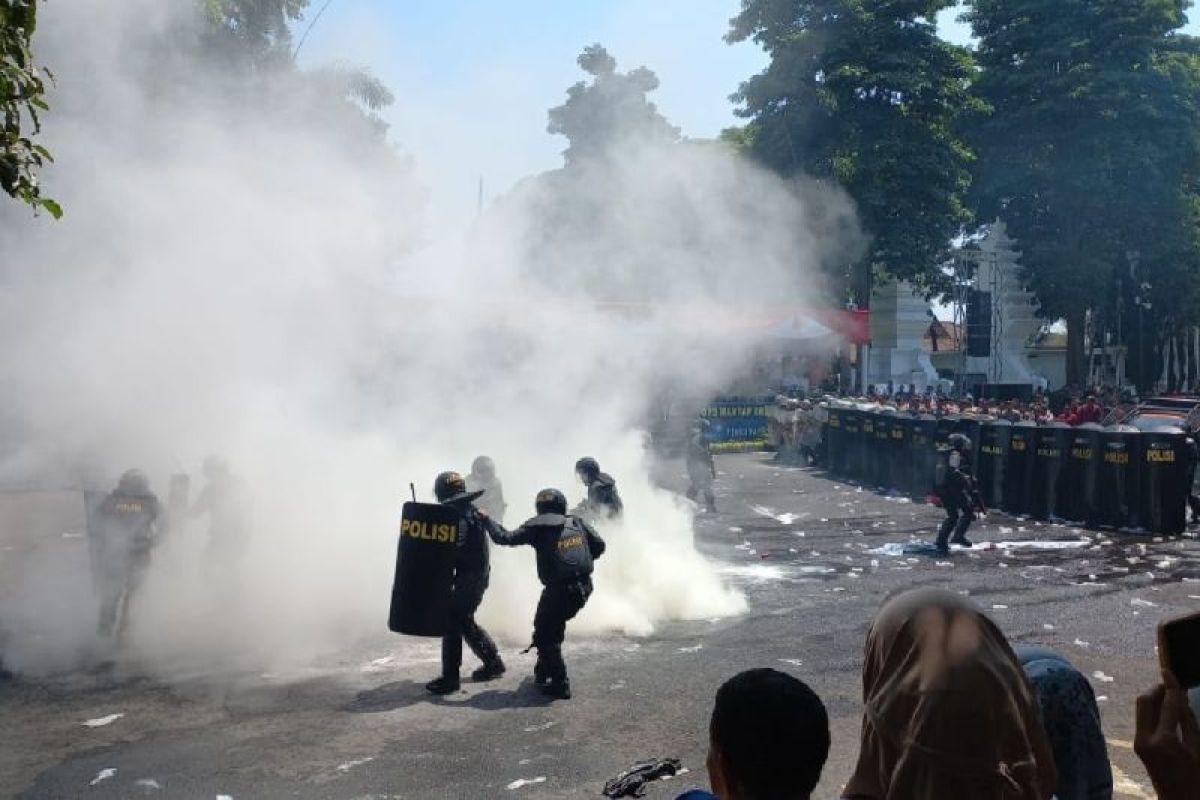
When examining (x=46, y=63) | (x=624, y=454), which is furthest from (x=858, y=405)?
(x=46, y=63)

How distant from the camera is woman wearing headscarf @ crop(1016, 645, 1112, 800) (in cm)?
283

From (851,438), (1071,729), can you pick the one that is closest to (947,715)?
(1071,729)

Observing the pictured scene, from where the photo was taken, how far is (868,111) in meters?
31.0

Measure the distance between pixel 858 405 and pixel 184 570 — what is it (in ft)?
53.0

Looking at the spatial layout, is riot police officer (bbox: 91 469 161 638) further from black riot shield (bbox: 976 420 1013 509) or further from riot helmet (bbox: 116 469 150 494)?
black riot shield (bbox: 976 420 1013 509)

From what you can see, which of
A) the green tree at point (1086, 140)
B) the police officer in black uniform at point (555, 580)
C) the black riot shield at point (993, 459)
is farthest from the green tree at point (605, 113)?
the police officer in black uniform at point (555, 580)

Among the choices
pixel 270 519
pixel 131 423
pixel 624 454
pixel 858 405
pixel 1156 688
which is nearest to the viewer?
pixel 1156 688

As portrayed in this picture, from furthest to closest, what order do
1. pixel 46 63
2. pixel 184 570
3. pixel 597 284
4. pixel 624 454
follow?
1. pixel 597 284
2. pixel 624 454
3. pixel 46 63
4. pixel 184 570

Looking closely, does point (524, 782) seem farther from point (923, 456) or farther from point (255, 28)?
point (923, 456)

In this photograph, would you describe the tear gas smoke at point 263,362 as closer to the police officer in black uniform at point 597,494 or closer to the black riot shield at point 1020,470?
the police officer in black uniform at point 597,494

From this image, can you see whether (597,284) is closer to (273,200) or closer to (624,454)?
(624,454)

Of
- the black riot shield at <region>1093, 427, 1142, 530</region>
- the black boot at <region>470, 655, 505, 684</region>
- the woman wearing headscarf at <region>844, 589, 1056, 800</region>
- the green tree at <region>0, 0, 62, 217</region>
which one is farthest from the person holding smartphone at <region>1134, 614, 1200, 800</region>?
the black riot shield at <region>1093, 427, 1142, 530</region>

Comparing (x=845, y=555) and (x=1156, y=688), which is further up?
(x=1156, y=688)

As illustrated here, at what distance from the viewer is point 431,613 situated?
6.92 m
